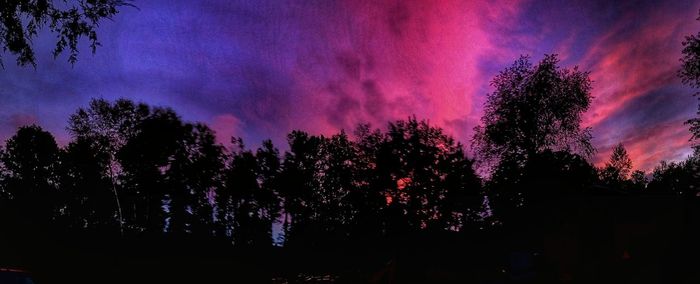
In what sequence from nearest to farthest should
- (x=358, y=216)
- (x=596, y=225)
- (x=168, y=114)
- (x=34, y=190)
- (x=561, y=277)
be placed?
(x=561, y=277), (x=596, y=225), (x=168, y=114), (x=358, y=216), (x=34, y=190)

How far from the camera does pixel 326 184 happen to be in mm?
77938

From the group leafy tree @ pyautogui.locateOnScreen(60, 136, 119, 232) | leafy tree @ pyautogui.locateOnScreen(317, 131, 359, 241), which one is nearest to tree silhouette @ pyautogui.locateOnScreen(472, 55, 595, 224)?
leafy tree @ pyautogui.locateOnScreen(317, 131, 359, 241)

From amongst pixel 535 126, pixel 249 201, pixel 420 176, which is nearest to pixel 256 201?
pixel 249 201

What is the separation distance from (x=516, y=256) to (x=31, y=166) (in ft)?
300

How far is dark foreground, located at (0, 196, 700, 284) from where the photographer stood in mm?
19891

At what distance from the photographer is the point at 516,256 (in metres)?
32.8

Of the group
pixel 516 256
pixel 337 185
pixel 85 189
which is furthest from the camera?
pixel 85 189

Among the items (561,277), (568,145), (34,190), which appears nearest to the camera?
(561,277)

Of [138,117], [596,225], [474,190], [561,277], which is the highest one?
[138,117]

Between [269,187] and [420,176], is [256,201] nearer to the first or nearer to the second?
[269,187]

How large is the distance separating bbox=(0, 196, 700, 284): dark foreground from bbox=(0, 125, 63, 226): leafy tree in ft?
209

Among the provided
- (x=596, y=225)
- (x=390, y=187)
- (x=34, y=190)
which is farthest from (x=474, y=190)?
(x=34, y=190)

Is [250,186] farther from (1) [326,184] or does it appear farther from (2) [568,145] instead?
(2) [568,145]

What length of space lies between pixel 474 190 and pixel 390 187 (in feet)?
50.7
